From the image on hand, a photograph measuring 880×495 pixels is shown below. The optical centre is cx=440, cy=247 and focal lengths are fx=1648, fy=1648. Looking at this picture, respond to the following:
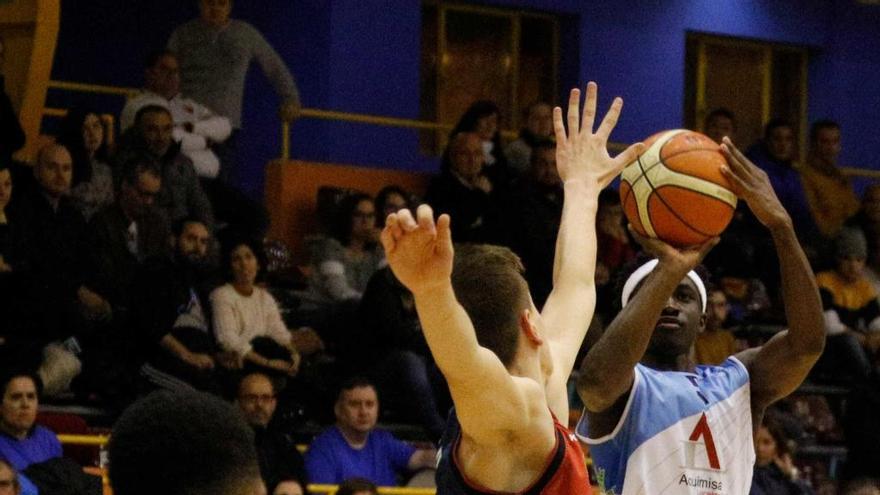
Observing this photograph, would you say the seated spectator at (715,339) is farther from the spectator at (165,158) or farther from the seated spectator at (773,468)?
the spectator at (165,158)

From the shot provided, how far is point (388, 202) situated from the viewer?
1112 cm

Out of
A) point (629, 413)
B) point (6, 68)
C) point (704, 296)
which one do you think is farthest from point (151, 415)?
point (6, 68)

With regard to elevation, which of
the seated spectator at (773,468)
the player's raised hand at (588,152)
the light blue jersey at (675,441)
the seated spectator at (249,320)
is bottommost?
the seated spectator at (773,468)

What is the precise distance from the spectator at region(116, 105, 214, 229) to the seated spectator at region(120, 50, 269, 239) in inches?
19.9

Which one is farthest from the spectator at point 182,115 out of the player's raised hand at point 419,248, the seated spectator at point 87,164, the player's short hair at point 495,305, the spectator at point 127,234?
the player's raised hand at point 419,248

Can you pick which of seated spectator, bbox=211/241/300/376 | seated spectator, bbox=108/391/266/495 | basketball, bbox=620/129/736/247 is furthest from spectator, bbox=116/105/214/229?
seated spectator, bbox=108/391/266/495

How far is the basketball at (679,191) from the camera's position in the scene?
483cm

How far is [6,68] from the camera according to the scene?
38.0 feet

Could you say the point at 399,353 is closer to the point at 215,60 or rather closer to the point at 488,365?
the point at 215,60

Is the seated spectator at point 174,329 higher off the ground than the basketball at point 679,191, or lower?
lower

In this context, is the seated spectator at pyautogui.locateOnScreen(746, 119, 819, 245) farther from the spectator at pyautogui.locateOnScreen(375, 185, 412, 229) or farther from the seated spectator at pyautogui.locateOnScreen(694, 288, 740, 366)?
the spectator at pyautogui.locateOnScreen(375, 185, 412, 229)

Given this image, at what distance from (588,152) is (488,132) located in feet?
24.6

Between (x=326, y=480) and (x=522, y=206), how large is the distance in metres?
2.66

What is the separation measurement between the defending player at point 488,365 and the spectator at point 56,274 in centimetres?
531
